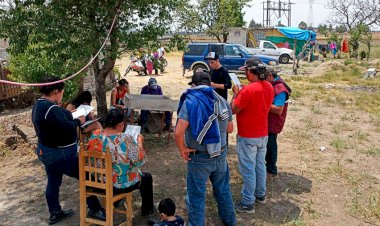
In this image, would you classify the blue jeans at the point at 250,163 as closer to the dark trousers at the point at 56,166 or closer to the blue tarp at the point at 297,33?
the dark trousers at the point at 56,166

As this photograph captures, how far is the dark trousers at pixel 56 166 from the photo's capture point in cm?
384

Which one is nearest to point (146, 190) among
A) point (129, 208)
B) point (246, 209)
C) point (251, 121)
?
point (129, 208)

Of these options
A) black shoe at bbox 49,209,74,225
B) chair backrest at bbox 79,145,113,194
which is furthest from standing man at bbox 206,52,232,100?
black shoe at bbox 49,209,74,225

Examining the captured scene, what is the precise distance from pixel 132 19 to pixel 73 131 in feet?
8.26

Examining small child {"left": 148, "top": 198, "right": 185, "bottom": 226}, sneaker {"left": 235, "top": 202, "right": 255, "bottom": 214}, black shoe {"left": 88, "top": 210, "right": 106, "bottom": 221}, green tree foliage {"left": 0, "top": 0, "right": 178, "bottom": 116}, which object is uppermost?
green tree foliage {"left": 0, "top": 0, "right": 178, "bottom": 116}

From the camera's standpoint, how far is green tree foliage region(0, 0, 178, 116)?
4.90 meters

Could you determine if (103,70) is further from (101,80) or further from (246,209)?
(246,209)

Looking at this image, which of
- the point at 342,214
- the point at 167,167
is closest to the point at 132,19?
the point at 167,167

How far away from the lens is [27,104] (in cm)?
1093

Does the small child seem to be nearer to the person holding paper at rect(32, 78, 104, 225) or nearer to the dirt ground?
the dirt ground

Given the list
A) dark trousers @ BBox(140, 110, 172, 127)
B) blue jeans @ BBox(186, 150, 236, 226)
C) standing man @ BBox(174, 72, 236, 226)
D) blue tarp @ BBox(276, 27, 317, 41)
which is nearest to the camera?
standing man @ BBox(174, 72, 236, 226)

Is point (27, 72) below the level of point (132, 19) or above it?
below

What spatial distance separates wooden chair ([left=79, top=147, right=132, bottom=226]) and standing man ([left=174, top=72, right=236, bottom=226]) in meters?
0.71

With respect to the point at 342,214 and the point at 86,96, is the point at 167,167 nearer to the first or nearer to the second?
the point at 86,96
